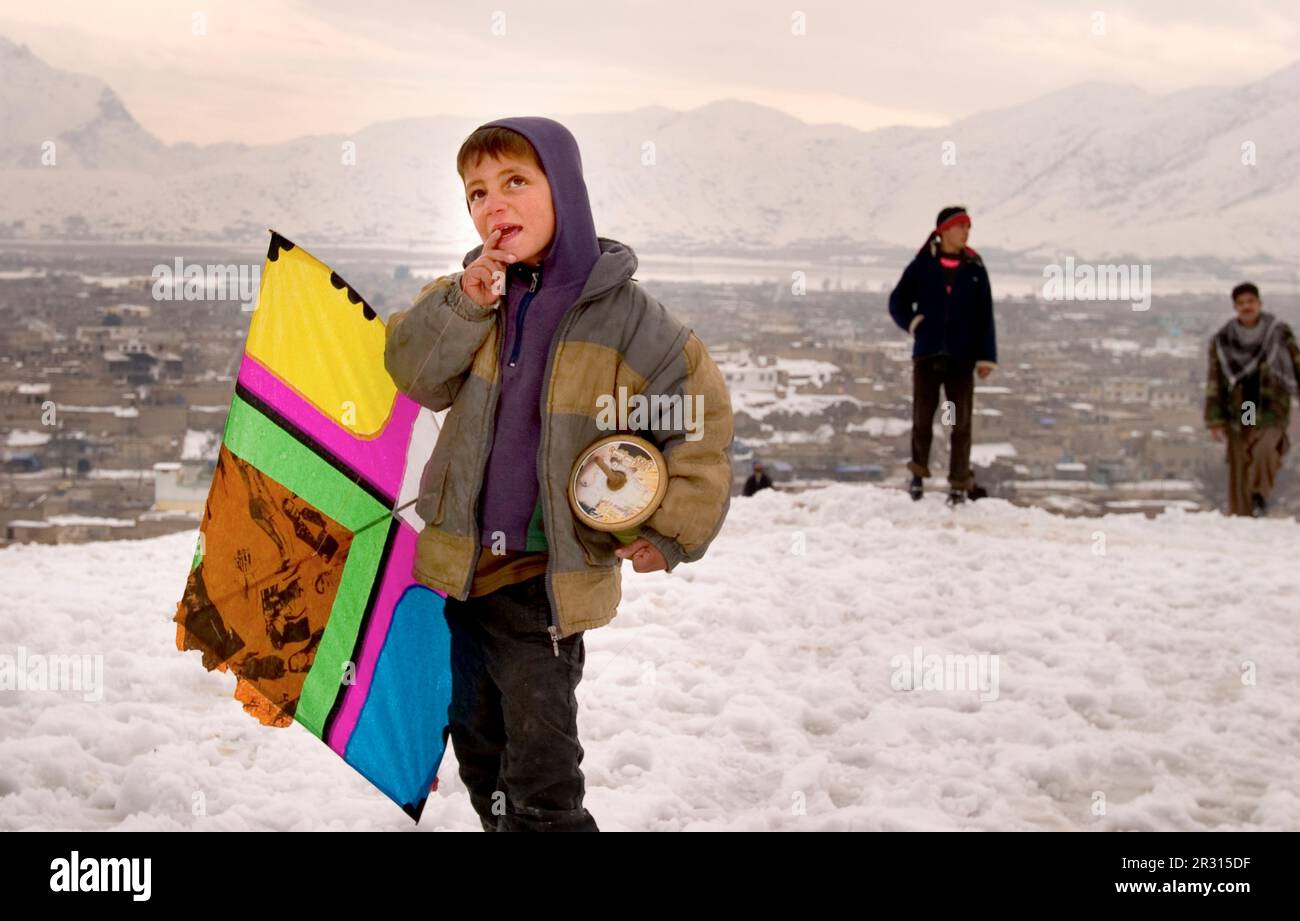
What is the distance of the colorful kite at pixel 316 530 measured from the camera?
9.83 ft

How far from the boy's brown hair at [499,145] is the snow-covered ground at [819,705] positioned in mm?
1977

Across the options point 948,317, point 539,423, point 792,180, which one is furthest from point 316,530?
point 792,180

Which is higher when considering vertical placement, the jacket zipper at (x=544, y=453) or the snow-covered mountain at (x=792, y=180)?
the snow-covered mountain at (x=792, y=180)

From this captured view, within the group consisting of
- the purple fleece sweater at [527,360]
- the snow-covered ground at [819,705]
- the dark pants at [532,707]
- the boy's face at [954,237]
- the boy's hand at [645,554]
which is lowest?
the snow-covered ground at [819,705]

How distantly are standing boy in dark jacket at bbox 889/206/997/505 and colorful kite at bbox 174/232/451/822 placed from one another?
5860 mm

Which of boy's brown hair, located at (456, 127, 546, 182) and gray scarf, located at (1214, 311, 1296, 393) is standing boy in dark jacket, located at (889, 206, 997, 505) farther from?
boy's brown hair, located at (456, 127, 546, 182)

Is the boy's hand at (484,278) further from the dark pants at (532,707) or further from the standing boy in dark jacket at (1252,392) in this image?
the standing boy in dark jacket at (1252,392)

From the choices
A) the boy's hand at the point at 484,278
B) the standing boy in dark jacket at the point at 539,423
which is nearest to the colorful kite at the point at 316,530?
the standing boy in dark jacket at the point at 539,423

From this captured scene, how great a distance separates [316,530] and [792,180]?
66675mm

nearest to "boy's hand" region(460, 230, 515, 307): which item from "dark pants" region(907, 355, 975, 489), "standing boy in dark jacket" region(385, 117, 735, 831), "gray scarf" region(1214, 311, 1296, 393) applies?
"standing boy in dark jacket" region(385, 117, 735, 831)

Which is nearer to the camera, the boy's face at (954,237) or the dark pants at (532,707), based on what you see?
the dark pants at (532,707)

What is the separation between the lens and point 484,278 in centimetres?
260

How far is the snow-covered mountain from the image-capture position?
165 ft

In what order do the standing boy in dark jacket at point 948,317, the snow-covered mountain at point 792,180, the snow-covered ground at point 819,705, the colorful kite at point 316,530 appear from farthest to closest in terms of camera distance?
the snow-covered mountain at point 792,180 < the standing boy in dark jacket at point 948,317 < the snow-covered ground at point 819,705 < the colorful kite at point 316,530
